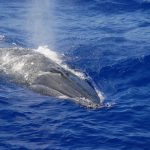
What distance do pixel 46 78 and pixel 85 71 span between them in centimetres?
346

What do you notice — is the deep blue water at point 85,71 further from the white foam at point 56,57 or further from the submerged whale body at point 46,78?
the submerged whale body at point 46,78

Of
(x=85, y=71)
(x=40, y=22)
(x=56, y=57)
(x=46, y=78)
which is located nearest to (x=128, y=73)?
(x=85, y=71)

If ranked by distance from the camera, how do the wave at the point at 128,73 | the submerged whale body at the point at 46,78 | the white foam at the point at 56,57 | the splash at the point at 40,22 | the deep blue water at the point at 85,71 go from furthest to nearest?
the splash at the point at 40,22, the white foam at the point at 56,57, the wave at the point at 128,73, the submerged whale body at the point at 46,78, the deep blue water at the point at 85,71

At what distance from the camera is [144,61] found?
28844mm

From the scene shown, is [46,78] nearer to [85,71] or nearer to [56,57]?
[85,71]

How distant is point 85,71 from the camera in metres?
27.5

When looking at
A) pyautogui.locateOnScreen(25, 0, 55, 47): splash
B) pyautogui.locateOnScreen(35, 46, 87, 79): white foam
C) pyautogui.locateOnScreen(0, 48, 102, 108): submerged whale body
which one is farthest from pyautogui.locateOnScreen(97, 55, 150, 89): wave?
pyautogui.locateOnScreen(25, 0, 55, 47): splash

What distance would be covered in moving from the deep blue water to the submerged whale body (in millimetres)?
613

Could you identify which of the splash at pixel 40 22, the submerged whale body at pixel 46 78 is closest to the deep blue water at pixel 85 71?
the splash at pixel 40 22

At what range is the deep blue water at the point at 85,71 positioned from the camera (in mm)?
19188

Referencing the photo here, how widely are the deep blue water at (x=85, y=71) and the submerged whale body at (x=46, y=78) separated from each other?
613 millimetres

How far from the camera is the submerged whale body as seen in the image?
23391 mm

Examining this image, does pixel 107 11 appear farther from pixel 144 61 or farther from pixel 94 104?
pixel 94 104

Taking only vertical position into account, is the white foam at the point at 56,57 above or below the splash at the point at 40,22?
below
